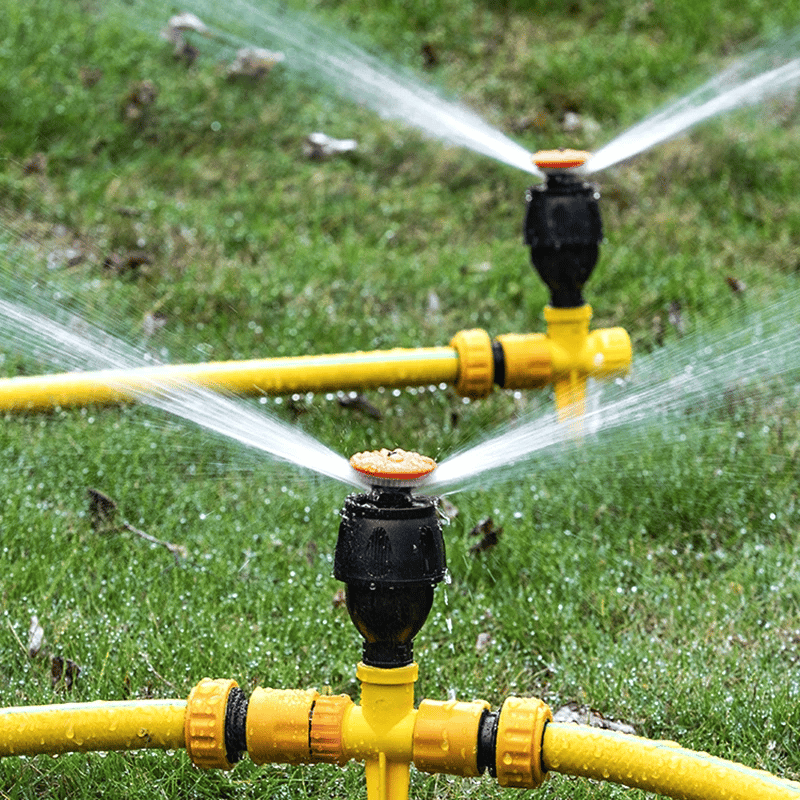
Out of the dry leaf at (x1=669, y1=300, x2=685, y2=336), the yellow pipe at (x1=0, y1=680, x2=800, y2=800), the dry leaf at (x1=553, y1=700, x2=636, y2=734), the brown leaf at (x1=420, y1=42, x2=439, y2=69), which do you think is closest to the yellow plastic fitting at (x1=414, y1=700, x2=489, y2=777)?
the yellow pipe at (x1=0, y1=680, x2=800, y2=800)

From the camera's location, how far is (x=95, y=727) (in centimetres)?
165

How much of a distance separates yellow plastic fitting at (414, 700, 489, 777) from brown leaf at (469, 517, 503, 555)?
40.9 inches

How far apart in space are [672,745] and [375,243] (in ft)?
9.36

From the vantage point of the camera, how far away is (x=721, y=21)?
5.22 metres

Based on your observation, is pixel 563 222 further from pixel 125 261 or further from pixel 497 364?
pixel 125 261

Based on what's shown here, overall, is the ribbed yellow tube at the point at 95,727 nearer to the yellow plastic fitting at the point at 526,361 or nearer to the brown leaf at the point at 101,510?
the brown leaf at the point at 101,510

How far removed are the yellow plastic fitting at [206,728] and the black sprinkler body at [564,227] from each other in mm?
A: 1498

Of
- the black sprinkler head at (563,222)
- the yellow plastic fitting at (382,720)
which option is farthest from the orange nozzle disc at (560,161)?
the yellow plastic fitting at (382,720)

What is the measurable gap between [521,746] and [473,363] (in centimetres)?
135

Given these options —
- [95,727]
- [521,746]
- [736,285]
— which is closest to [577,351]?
[736,285]

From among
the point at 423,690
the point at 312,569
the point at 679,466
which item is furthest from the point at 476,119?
the point at 423,690

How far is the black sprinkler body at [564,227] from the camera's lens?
2.78 metres

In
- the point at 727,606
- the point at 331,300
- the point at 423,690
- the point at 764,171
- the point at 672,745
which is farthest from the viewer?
the point at 764,171

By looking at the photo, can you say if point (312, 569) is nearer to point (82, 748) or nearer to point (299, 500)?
point (299, 500)
